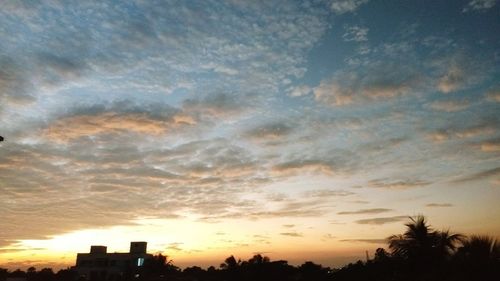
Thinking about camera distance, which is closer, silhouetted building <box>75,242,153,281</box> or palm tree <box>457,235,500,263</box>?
palm tree <box>457,235,500,263</box>

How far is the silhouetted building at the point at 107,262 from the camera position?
90.1 meters

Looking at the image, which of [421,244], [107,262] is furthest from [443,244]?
[107,262]

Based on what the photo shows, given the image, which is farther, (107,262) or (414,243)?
(107,262)

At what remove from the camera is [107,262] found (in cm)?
9188

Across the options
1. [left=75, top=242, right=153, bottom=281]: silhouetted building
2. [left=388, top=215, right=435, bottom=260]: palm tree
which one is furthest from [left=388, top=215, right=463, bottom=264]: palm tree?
[left=75, top=242, right=153, bottom=281]: silhouetted building

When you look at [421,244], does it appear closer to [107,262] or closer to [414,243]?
[414,243]

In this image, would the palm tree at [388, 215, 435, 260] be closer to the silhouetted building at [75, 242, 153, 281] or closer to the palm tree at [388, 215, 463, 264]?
the palm tree at [388, 215, 463, 264]

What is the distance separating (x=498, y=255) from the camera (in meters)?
10.6

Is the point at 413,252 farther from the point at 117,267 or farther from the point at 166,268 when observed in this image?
the point at 117,267

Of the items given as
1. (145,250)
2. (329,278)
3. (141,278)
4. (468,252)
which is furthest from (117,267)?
(468,252)

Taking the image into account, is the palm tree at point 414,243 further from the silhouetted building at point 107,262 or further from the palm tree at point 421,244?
the silhouetted building at point 107,262

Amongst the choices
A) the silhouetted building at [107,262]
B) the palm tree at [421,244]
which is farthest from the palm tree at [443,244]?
the silhouetted building at [107,262]

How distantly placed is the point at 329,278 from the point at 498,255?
34240 millimetres

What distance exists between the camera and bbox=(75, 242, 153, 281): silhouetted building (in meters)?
90.1
